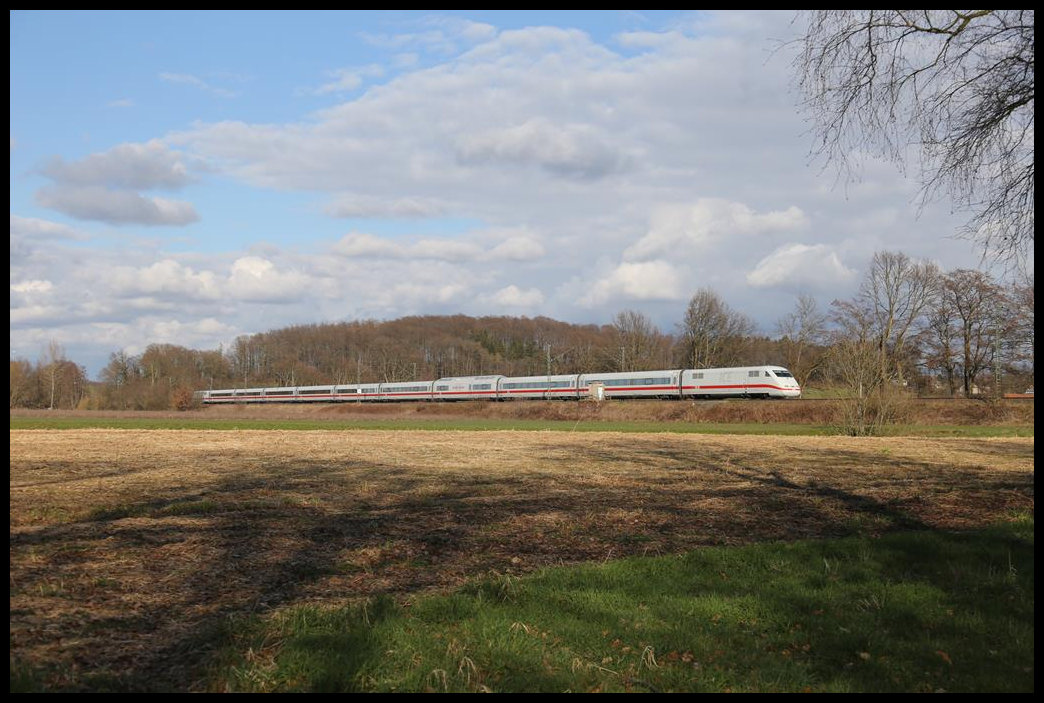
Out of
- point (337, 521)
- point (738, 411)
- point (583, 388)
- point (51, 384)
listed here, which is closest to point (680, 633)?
point (337, 521)

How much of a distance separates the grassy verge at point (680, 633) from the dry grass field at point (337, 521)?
632 millimetres

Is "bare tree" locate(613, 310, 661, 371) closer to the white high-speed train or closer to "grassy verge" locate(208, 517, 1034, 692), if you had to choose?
the white high-speed train

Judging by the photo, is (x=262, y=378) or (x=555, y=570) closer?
(x=555, y=570)

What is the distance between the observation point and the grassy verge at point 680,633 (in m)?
4.78

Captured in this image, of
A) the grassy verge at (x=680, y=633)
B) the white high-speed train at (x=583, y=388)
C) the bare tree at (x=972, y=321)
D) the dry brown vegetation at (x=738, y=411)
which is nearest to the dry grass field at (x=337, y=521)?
the grassy verge at (x=680, y=633)

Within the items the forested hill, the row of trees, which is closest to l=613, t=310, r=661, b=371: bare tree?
the forested hill

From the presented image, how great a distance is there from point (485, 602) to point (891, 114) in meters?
8.80

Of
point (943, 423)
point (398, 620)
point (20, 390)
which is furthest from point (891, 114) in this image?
point (20, 390)

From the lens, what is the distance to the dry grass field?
549 centimetres

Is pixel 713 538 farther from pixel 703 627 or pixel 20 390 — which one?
pixel 20 390

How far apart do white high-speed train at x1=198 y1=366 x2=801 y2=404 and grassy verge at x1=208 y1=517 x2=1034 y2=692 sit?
51.6 m

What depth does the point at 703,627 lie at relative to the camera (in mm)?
5824

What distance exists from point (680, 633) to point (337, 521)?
17.8ft

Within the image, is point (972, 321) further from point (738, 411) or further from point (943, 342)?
point (738, 411)
